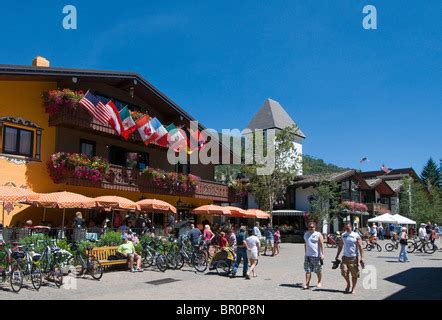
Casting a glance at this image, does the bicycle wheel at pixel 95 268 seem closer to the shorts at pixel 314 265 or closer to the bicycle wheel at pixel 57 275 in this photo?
the bicycle wheel at pixel 57 275

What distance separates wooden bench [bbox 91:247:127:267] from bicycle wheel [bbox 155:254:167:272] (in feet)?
4.21

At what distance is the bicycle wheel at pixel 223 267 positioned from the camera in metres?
16.8

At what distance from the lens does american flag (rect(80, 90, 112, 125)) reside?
21.5m

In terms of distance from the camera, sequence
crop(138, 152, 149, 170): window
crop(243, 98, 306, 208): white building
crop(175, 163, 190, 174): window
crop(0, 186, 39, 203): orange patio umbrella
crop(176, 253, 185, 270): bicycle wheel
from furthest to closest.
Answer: crop(243, 98, 306, 208): white building
crop(175, 163, 190, 174): window
crop(138, 152, 149, 170): window
crop(176, 253, 185, 270): bicycle wheel
crop(0, 186, 39, 203): orange patio umbrella

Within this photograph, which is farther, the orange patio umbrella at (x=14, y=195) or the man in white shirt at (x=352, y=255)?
the orange patio umbrella at (x=14, y=195)

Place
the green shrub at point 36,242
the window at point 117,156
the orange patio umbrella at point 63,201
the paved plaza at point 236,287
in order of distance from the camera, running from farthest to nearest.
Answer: the window at point 117,156, the orange patio umbrella at point 63,201, the green shrub at point 36,242, the paved plaza at point 236,287

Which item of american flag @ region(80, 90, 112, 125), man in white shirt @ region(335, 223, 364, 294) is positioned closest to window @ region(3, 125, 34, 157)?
american flag @ region(80, 90, 112, 125)

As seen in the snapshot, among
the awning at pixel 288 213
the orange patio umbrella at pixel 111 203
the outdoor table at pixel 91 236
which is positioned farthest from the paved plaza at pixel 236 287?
the awning at pixel 288 213

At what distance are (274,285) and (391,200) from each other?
5690cm

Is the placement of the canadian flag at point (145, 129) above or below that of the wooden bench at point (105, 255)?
above

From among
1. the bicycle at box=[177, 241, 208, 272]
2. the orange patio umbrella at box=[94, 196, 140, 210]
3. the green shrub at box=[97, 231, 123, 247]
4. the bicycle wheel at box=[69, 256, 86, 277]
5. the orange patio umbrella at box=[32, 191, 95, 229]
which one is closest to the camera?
the bicycle wheel at box=[69, 256, 86, 277]

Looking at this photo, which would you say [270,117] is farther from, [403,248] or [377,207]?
[403,248]

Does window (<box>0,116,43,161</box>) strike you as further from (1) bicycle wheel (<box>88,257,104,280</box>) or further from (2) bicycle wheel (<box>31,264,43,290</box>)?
(2) bicycle wheel (<box>31,264,43,290</box>)

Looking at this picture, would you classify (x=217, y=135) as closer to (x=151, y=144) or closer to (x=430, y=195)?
(x=151, y=144)
